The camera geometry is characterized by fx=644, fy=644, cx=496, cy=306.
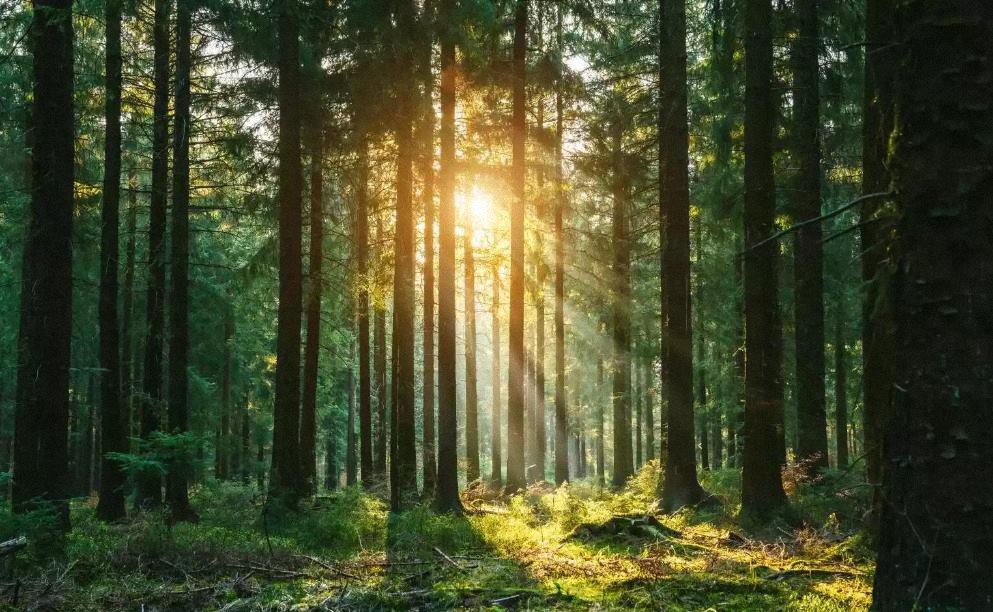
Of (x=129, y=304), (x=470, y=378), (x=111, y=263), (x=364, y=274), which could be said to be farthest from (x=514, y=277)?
(x=129, y=304)

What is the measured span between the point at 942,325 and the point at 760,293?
6961 millimetres

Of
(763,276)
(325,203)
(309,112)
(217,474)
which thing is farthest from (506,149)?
(217,474)

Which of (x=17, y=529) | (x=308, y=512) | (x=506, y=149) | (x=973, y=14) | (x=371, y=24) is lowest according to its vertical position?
(x=308, y=512)

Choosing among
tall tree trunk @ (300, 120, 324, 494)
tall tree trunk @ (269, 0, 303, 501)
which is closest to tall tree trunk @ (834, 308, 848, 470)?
tall tree trunk @ (300, 120, 324, 494)

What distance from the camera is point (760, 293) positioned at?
10.0 meters

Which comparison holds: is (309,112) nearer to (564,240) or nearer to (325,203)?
(325,203)

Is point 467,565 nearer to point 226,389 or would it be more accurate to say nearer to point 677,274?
point 677,274

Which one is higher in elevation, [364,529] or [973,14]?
[973,14]

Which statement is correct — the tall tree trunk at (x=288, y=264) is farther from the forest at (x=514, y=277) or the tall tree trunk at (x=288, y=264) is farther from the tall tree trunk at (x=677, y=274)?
the tall tree trunk at (x=677, y=274)

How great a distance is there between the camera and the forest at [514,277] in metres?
3.42

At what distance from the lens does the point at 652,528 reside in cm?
888

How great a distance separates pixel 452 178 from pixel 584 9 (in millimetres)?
5449

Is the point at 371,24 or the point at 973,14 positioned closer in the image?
the point at 973,14

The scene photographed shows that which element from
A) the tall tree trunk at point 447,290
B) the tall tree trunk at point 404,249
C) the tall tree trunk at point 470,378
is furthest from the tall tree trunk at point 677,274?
the tall tree trunk at point 470,378
